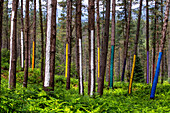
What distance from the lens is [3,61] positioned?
18.7 metres

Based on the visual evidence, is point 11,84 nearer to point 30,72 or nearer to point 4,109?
point 4,109

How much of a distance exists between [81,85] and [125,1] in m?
13.3

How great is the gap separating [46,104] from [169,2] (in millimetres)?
10001

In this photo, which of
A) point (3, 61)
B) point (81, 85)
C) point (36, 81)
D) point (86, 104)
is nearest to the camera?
point (86, 104)

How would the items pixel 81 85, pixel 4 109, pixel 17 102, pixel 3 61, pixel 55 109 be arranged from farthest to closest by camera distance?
pixel 3 61, pixel 81 85, pixel 17 102, pixel 55 109, pixel 4 109

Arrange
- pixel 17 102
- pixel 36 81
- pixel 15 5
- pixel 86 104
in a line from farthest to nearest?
pixel 36 81
pixel 15 5
pixel 86 104
pixel 17 102

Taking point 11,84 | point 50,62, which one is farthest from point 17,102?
point 11,84

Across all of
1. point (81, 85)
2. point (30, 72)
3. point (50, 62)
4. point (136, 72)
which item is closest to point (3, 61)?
point (30, 72)

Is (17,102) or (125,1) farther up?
(125,1)

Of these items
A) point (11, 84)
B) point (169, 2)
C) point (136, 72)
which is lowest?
point (136, 72)

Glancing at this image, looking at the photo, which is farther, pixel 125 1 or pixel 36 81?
pixel 125 1

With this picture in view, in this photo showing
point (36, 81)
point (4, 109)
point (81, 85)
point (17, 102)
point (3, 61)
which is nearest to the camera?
point (4, 109)

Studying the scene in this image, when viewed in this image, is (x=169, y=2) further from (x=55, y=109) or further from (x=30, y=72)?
(x=30, y=72)

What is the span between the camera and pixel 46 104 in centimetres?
517
